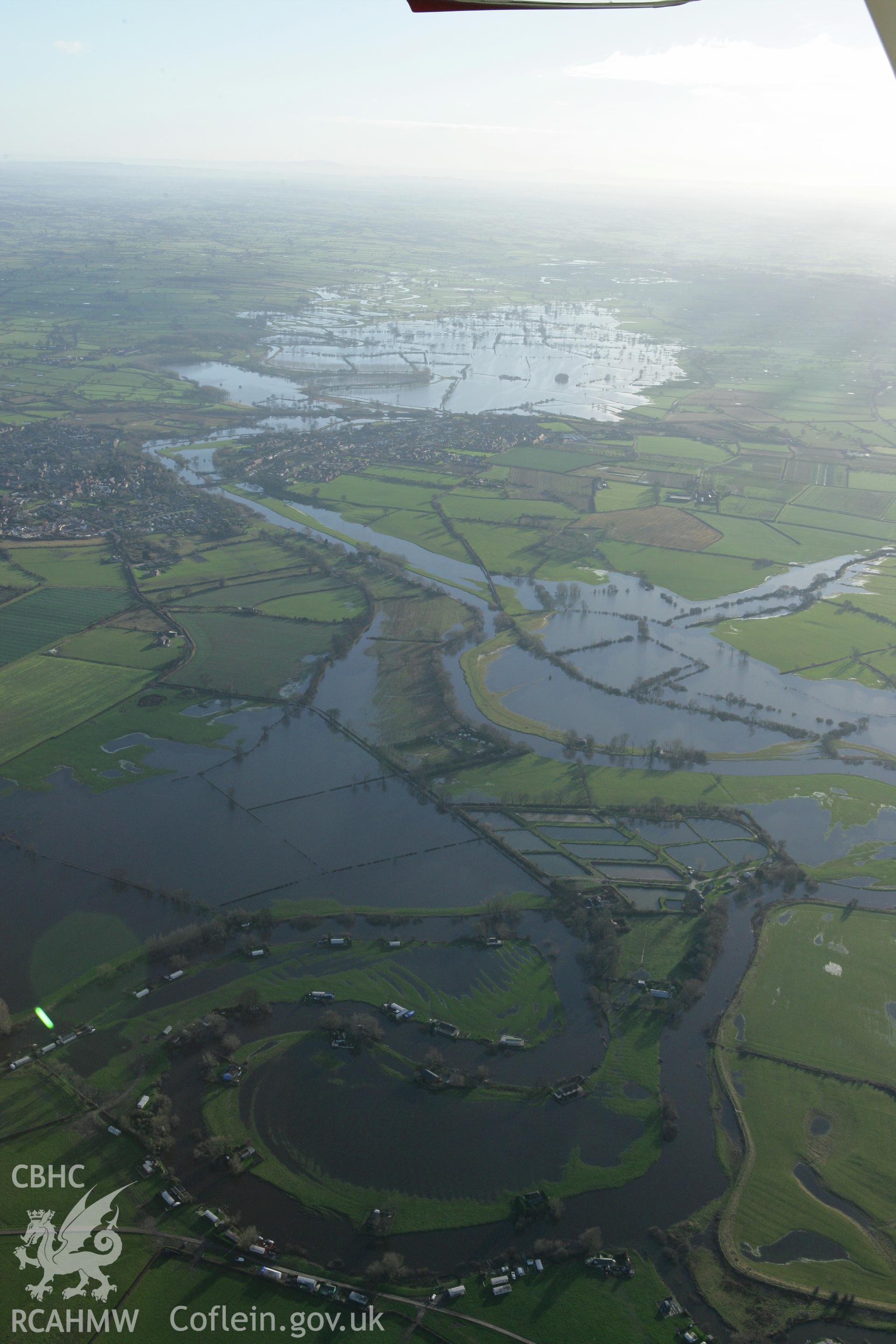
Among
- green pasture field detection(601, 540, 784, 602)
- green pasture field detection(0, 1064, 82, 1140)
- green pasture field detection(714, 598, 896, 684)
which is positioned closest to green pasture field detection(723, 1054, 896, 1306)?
green pasture field detection(0, 1064, 82, 1140)

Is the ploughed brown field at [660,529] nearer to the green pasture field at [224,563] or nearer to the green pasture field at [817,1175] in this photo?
the green pasture field at [224,563]

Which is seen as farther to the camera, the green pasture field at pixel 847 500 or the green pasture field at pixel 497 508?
the green pasture field at pixel 847 500

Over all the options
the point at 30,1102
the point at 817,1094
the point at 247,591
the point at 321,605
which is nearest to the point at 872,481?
the point at 321,605

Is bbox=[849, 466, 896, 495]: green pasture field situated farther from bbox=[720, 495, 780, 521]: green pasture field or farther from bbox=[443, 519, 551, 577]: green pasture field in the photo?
bbox=[443, 519, 551, 577]: green pasture field

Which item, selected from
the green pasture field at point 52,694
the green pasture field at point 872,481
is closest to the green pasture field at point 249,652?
the green pasture field at point 52,694

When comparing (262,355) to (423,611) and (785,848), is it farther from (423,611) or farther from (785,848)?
(785,848)

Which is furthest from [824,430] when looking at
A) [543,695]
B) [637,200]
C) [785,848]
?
[637,200]
